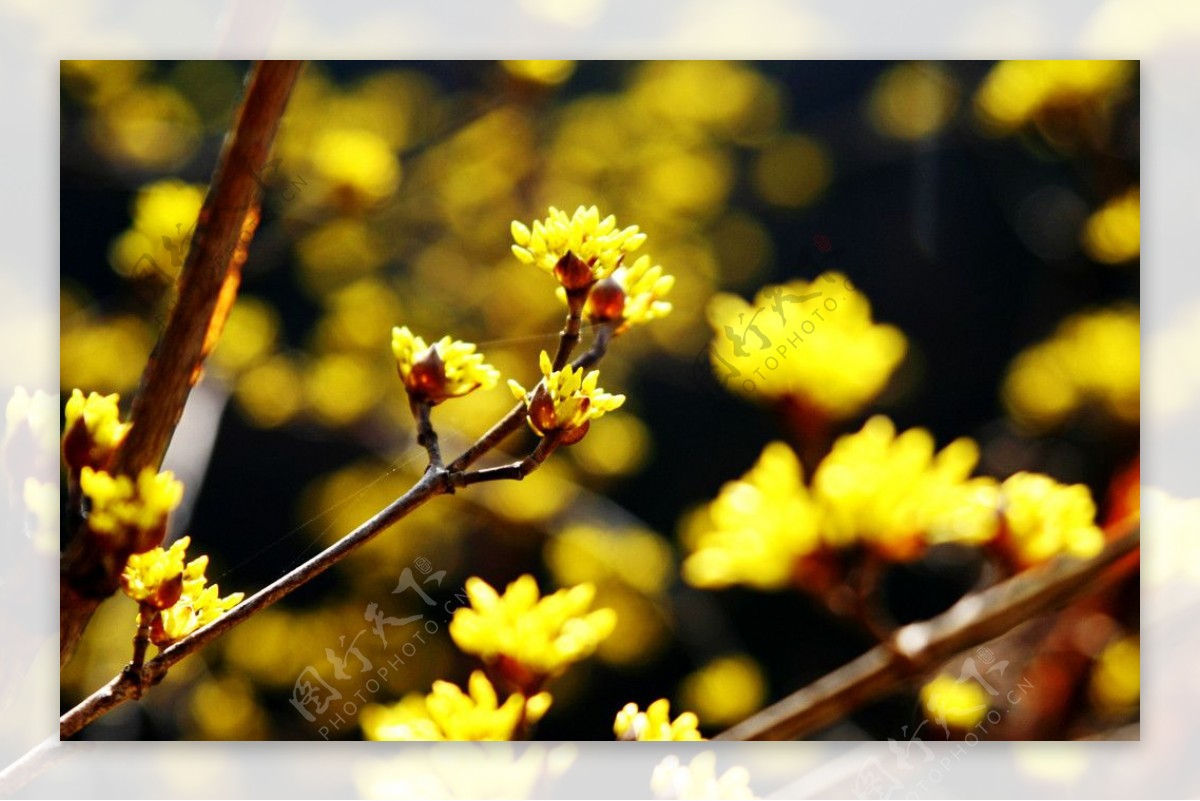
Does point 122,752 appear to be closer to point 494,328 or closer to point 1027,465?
point 494,328

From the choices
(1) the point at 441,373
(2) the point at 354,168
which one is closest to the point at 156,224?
(2) the point at 354,168

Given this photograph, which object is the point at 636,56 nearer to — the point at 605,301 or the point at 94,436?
the point at 605,301

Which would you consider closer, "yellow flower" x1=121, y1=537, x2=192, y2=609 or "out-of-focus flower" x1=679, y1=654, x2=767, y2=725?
"yellow flower" x1=121, y1=537, x2=192, y2=609

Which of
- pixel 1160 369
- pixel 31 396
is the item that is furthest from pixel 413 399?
pixel 1160 369

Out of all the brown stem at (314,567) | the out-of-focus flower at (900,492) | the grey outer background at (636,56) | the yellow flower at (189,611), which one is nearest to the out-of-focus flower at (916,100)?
the grey outer background at (636,56)

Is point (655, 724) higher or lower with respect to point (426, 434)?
lower

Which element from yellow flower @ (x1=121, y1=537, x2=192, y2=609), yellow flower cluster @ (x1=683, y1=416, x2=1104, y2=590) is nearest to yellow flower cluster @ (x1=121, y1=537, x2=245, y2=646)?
yellow flower @ (x1=121, y1=537, x2=192, y2=609)

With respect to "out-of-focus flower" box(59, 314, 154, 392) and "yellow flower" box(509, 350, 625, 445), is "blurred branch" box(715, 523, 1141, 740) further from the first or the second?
"out-of-focus flower" box(59, 314, 154, 392)
